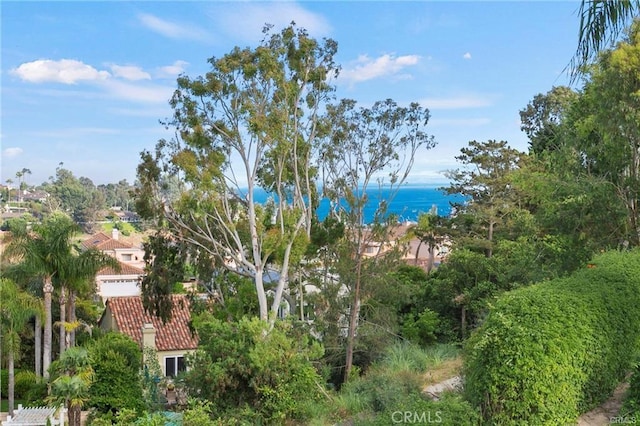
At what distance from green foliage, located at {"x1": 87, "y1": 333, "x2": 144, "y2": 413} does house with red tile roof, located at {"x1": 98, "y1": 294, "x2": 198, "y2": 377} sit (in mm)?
6658

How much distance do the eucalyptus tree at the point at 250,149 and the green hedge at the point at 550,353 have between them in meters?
8.89

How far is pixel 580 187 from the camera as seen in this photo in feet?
32.7

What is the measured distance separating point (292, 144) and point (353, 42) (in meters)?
3.29

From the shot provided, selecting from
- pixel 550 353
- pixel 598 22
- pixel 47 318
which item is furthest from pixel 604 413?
pixel 47 318

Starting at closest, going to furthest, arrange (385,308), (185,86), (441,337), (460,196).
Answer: (185,86) < (385,308) < (441,337) < (460,196)

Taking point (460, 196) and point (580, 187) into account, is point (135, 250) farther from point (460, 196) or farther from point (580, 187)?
point (580, 187)

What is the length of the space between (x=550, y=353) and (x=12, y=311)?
14.8 m

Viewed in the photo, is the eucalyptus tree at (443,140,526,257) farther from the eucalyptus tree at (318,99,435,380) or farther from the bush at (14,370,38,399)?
the bush at (14,370,38,399)

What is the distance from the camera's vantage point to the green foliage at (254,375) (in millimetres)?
8141

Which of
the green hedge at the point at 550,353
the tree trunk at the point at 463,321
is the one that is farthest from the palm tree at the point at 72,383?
the tree trunk at the point at 463,321

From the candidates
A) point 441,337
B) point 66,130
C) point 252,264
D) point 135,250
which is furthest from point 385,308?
point 135,250

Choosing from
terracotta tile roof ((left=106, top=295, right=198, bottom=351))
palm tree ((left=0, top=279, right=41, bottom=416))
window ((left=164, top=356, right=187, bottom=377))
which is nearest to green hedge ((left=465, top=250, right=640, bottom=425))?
palm tree ((left=0, top=279, right=41, bottom=416))

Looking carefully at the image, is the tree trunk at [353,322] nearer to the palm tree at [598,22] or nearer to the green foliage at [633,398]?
the green foliage at [633,398]

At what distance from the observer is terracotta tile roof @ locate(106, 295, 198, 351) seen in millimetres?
20594
